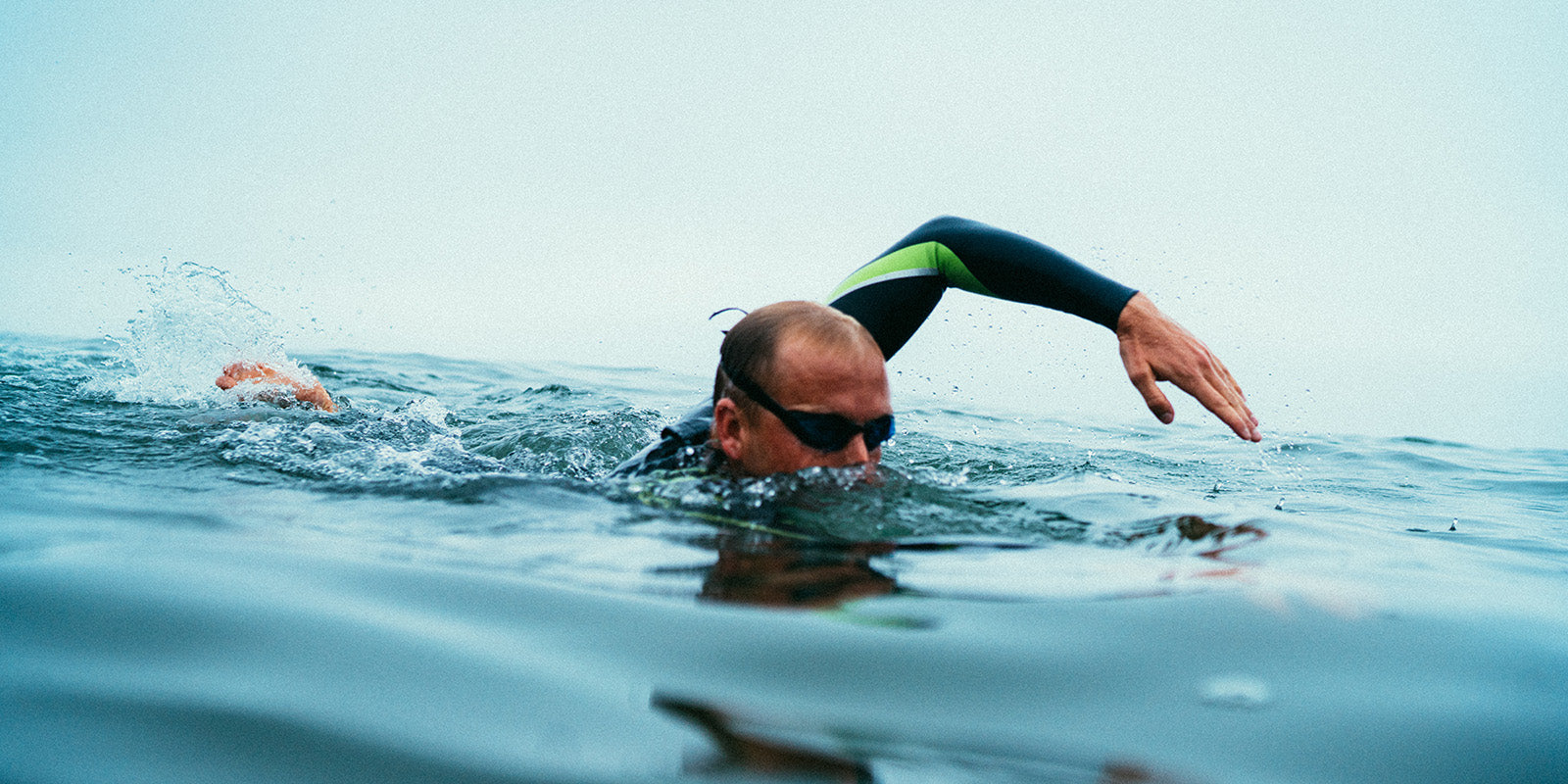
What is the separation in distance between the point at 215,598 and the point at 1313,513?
357 centimetres

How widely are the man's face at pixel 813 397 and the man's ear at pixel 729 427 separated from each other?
0.08 ft

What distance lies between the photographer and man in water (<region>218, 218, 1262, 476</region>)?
290 cm

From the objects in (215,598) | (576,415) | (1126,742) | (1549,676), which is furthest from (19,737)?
(576,415)

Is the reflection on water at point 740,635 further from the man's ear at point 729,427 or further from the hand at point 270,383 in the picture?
the hand at point 270,383

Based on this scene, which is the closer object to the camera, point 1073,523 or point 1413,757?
point 1413,757

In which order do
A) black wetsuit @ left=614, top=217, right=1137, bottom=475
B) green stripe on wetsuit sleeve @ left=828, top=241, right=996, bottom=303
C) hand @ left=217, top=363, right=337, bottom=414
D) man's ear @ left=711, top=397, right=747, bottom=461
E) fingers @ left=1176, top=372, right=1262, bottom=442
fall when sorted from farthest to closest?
hand @ left=217, top=363, right=337, bottom=414
green stripe on wetsuit sleeve @ left=828, top=241, right=996, bottom=303
black wetsuit @ left=614, top=217, right=1137, bottom=475
man's ear @ left=711, top=397, right=747, bottom=461
fingers @ left=1176, top=372, right=1262, bottom=442

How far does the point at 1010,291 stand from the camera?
→ 147 inches

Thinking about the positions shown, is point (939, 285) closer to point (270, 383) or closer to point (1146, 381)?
point (1146, 381)

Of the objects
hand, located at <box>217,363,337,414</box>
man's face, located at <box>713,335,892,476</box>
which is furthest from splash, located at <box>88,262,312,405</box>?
man's face, located at <box>713,335,892,476</box>

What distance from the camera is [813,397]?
9.49 ft

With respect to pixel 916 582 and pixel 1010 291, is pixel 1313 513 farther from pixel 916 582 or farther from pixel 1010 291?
pixel 916 582

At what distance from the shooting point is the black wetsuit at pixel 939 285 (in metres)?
3.32

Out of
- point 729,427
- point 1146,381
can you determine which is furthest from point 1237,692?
point 729,427

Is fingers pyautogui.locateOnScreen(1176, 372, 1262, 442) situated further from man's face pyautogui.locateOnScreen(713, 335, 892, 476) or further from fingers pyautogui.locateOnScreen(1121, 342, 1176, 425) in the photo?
man's face pyautogui.locateOnScreen(713, 335, 892, 476)
